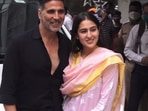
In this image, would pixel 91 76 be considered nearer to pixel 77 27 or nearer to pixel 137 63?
pixel 77 27

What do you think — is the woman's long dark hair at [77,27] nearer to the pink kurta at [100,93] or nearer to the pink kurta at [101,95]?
the pink kurta at [100,93]

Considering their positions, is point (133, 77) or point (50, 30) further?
→ point (133, 77)

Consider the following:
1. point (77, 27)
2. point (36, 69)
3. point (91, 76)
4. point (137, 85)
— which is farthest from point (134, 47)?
point (36, 69)

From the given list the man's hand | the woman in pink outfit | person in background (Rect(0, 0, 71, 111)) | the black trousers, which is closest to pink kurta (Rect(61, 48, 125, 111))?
the woman in pink outfit

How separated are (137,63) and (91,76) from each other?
3.00 metres

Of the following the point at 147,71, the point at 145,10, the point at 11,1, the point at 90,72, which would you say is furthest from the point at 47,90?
the point at 145,10

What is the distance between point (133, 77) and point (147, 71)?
23 centimetres

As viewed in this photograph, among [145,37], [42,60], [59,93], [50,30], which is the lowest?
[145,37]

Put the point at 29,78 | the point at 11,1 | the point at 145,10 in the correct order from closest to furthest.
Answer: the point at 29,78 < the point at 11,1 < the point at 145,10

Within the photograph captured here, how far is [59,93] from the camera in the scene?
2.65 metres

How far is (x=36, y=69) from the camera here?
2527 millimetres

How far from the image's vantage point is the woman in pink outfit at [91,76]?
2.62 meters

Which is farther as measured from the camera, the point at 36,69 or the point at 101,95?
the point at 101,95

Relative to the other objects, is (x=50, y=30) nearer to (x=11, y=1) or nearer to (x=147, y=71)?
(x=11, y=1)
